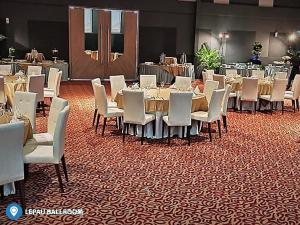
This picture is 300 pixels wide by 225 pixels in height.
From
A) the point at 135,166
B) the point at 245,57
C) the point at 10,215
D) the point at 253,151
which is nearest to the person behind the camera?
the point at 10,215

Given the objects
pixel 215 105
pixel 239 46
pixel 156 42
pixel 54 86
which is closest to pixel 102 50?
pixel 156 42

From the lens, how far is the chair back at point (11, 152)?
313 centimetres

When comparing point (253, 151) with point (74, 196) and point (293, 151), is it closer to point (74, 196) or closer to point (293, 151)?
point (293, 151)

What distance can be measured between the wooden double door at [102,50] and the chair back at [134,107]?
356 inches

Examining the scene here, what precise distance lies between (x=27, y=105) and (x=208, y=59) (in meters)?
10.9

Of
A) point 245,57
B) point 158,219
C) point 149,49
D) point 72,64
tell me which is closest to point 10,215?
point 158,219

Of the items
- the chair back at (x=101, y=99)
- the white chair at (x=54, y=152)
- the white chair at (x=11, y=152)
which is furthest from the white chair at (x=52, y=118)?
the chair back at (x=101, y=99)

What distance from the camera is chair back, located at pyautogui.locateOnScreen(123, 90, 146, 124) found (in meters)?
5.56

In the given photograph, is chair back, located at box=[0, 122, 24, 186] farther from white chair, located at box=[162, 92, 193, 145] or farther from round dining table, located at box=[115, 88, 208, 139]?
round dining table, located at box=[115, 88, 208, 139]

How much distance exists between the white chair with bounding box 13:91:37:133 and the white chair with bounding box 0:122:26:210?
1279 millimetres

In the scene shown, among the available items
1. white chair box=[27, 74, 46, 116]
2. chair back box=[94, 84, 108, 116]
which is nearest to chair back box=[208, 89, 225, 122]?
chair back box=[94, 84, 108, 116]

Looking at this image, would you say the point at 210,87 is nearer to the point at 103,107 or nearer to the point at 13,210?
the point at 103,107

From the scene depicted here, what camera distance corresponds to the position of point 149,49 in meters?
15.2

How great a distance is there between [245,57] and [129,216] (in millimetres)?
13833
